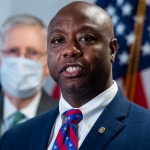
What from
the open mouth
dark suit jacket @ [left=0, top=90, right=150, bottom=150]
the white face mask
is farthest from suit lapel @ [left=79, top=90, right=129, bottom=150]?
the white face mask

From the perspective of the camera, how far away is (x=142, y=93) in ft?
8.80

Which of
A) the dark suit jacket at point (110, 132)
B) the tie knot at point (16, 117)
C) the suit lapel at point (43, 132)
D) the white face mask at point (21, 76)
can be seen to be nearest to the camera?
the dark suit jacket at point (110, 132)

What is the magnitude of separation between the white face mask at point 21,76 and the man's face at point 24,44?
0.11 feet

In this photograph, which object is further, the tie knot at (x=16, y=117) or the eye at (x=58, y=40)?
the tie knot at (x=16, y=117)

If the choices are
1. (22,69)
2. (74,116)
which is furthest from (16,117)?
(74,116)

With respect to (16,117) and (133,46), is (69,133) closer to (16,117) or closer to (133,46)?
(16,117)

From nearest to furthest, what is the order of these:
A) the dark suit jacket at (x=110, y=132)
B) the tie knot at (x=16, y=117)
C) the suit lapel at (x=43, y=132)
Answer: the dark suit jacket at (x=110, y=132) < the suit lapel at (x=43, y=132) < the tie knot at (x=16, y=117)

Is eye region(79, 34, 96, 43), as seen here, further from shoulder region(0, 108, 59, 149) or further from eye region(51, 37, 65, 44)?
shoulder region(0, 108, 59, 149)

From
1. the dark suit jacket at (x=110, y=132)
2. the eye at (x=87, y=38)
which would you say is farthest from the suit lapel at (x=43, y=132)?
the eye at (x=87, y=38)

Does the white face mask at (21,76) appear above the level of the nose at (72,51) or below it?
below

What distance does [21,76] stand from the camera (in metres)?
2.70

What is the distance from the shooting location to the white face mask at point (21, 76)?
8.75 ft

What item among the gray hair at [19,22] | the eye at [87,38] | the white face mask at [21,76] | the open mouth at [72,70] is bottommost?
the white face mask at [21,76]

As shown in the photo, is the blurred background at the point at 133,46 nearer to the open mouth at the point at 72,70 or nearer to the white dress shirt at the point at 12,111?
the white dress shirt at the point at 12,111
